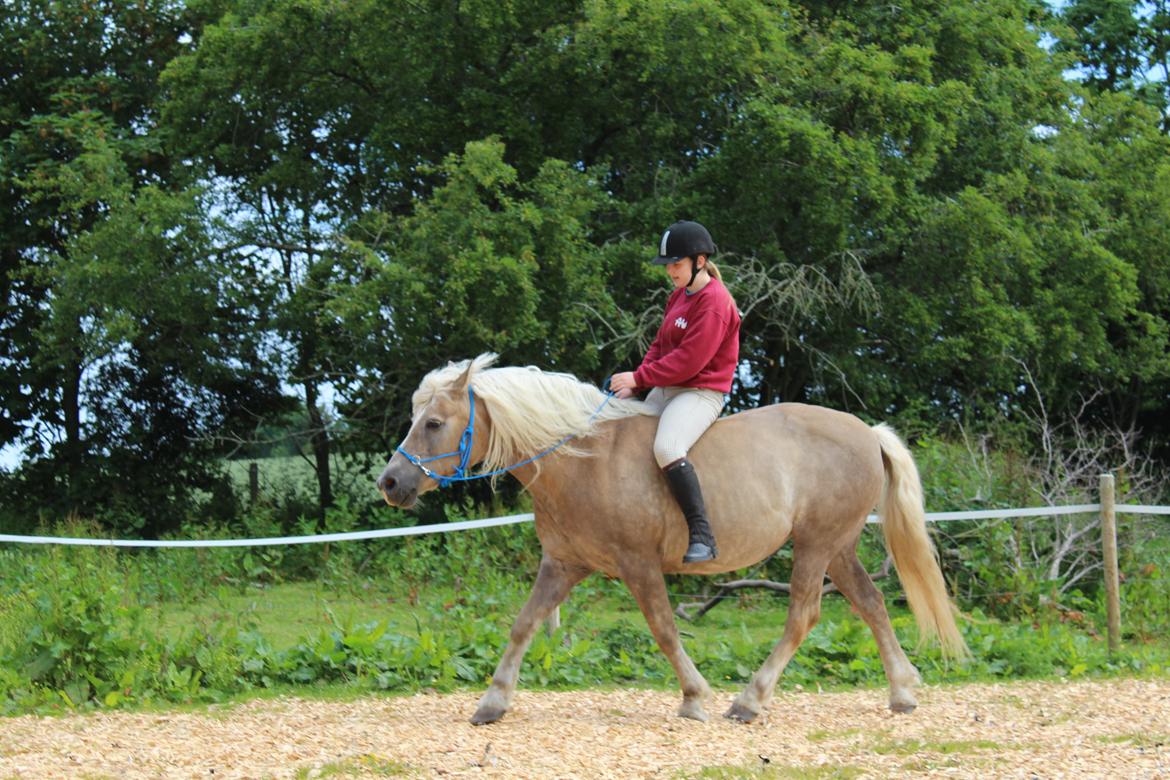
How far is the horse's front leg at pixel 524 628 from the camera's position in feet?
20.8

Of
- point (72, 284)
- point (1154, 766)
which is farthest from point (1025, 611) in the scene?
point (72, 284)

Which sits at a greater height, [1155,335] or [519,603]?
[1155,335]

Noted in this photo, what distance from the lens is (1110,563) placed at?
8344 mm

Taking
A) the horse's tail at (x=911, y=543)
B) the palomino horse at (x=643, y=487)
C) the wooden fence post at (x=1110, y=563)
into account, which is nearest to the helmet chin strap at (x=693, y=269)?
the palomino horse at (x=643, y=487)

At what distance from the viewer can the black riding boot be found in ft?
20.3

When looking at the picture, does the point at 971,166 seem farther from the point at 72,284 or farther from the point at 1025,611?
the point at 72,284

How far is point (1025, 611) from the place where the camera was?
32.7 feet

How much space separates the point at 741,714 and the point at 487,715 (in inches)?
52.2

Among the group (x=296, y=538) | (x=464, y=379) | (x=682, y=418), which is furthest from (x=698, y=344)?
(x=296, y=538)

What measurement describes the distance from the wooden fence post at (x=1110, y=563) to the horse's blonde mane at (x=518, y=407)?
161 inches

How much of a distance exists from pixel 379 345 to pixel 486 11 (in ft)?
13.0

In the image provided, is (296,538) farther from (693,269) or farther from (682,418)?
(693,269)

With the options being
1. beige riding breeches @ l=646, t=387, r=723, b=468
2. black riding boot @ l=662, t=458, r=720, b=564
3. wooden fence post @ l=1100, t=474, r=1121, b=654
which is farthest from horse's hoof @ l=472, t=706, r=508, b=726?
wooden fence post @ l=1100, t=474, r=1121, b=654

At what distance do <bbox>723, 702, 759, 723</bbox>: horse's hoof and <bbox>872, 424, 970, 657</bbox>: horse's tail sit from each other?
4.13 ft
